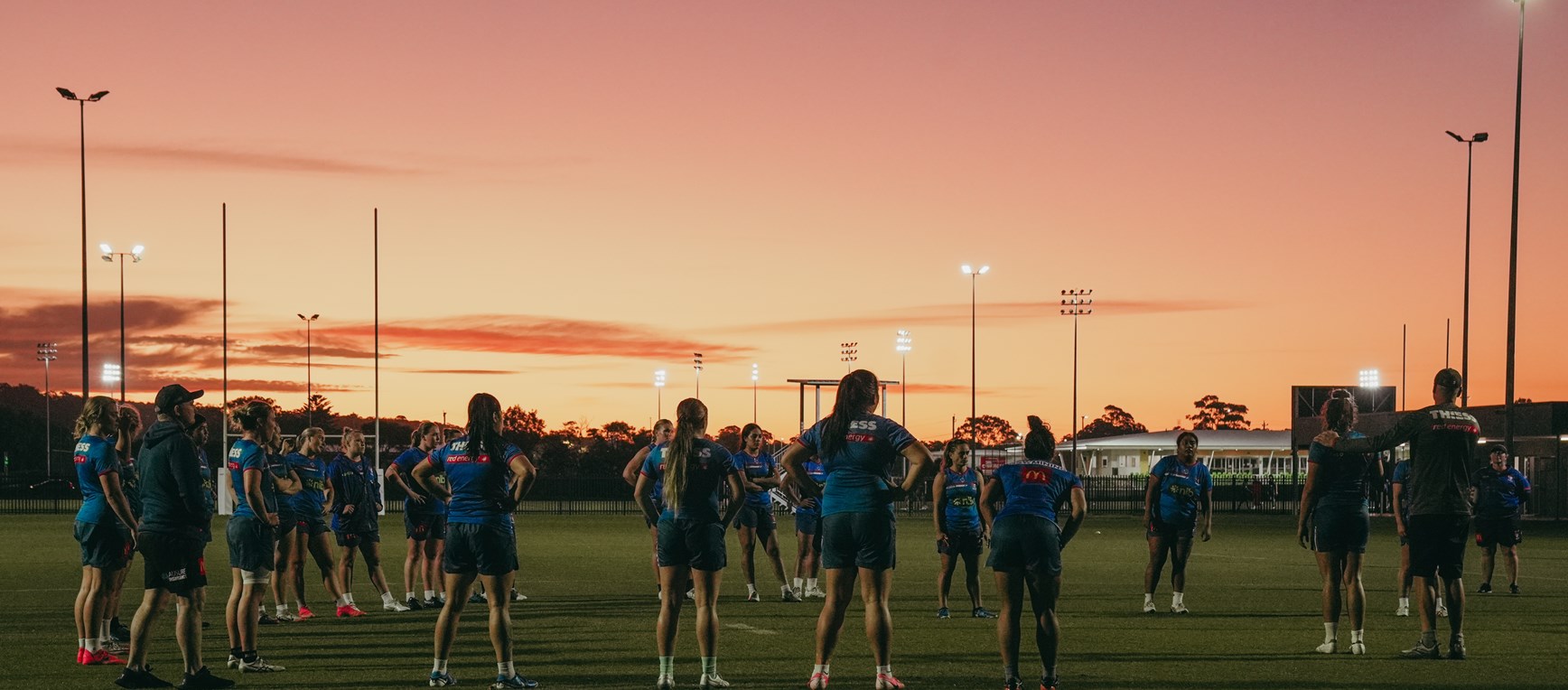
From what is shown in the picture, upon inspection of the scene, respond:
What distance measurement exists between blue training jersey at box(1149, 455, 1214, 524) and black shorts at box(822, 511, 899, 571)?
7197mm

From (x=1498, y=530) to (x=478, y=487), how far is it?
47.8ft

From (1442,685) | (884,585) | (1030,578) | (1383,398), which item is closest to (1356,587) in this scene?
(1442,685)

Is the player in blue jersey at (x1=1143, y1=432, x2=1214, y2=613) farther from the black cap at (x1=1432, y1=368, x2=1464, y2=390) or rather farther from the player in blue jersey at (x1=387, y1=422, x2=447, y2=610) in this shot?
the player in blue jersey at (x1=387, y1=422, x2=447, y2=610)

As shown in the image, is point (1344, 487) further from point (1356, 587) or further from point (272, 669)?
point (272, 669)

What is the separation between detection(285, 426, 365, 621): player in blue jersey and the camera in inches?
588

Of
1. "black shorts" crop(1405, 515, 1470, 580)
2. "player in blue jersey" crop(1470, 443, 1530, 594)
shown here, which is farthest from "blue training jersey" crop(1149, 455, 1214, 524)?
"player in blue jersey" crop(1470, 443, 1530, 594)

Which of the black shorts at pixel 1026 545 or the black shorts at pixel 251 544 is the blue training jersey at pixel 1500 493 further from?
the black shorts at pixel 251 544

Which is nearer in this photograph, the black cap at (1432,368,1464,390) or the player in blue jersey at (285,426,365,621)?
the black cap at (1432,368,1464,390)

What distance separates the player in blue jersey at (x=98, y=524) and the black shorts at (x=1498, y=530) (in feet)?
51.7

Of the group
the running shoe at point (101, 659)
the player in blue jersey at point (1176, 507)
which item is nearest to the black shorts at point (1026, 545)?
Answer: the player in blue jersey at point (1176, 507)

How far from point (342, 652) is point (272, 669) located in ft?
4.20

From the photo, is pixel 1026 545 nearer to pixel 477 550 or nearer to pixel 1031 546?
pixel 1031 546

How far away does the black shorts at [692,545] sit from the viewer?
1015 centimetres

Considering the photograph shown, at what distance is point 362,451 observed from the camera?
16.4m
